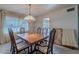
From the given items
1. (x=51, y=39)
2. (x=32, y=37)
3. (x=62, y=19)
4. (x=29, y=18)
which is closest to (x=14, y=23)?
(x=29, y=18)

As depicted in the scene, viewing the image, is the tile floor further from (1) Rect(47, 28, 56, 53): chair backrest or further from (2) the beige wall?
(2) the beige wall

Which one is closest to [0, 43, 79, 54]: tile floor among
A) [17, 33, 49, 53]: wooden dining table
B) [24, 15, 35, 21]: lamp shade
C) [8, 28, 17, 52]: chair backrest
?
[8, 28, 17, 52]: chair backrest

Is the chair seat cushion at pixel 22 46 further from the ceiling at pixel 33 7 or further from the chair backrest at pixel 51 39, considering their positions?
the ceiling at pixel 33 7

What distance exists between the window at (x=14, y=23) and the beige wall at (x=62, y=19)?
0.24m

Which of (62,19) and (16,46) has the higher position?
(62,19)

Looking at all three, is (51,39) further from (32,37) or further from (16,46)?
(16,46)

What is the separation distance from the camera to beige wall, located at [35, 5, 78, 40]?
1894 millimetres

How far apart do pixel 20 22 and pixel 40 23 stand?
1.13 feet

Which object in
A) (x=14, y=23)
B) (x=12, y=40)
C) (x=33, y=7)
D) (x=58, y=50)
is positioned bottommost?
(x=58, y=50)

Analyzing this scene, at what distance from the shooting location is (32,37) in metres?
1.95

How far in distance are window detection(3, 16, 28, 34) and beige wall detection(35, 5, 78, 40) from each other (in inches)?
9.4

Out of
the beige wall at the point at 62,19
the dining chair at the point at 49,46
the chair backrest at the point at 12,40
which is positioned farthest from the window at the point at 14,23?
the dining chair at the point at 49,46

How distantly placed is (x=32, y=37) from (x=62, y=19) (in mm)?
609
